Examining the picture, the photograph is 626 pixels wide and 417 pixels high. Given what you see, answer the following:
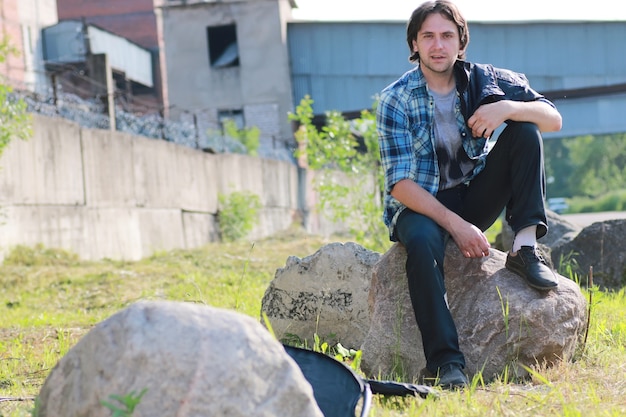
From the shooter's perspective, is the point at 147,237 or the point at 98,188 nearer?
the point at 98,188

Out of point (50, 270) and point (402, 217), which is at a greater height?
point (402, 217)

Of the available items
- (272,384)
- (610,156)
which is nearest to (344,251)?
(272,384)

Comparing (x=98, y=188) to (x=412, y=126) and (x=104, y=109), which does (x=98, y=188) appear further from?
(x=412, y=126)

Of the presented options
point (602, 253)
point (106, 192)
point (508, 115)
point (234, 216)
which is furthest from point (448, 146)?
point (234, 216)

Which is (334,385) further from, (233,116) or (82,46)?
(82,46)

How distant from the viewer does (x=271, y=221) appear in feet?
60.5

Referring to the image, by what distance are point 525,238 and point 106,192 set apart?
27.6 ft

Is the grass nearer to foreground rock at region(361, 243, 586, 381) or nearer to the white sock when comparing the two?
foreground rock at region(361, 243, 586, 381)

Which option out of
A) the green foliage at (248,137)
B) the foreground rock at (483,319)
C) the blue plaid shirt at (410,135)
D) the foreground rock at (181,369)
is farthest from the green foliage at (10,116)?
the green foliage at (248,137)

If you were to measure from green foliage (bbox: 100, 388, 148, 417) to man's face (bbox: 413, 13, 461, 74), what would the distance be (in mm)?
2351

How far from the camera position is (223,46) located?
26812 mm

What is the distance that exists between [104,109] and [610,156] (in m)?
60.5

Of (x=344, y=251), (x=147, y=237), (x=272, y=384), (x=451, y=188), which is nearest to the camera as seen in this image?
(x=272, y=384)

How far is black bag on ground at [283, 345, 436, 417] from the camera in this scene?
8.56 ft
